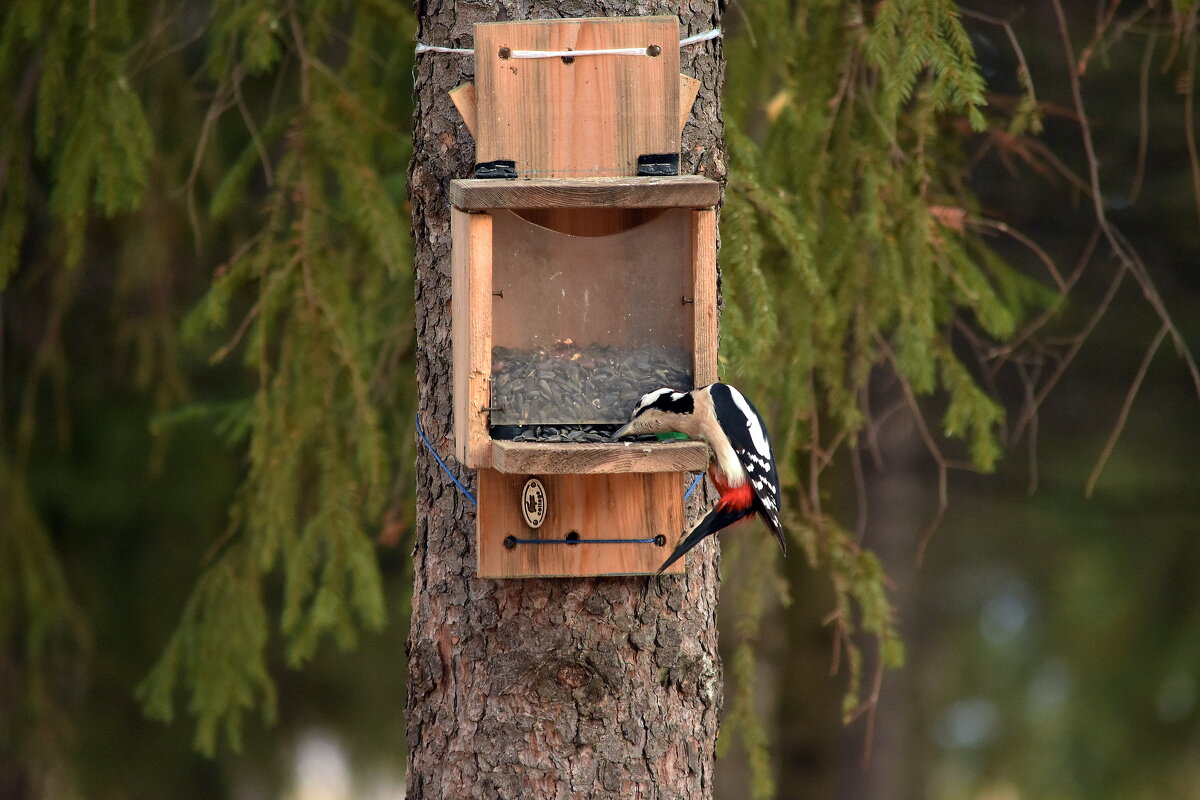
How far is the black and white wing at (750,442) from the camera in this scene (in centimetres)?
243

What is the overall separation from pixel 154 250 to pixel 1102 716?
4.54 m

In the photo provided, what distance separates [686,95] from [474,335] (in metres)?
0.63

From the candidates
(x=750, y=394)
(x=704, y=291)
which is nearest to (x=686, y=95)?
(x=704, y=291)

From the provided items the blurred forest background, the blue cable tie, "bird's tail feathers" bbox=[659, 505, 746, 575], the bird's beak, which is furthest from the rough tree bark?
the blurred forest background

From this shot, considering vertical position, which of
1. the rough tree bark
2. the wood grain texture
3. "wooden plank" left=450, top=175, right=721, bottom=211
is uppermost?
the wood grain texture

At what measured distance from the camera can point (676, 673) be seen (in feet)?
8.16

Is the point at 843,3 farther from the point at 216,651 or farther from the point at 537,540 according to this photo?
the point at 216,651

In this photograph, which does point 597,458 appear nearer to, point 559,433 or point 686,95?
point 559,433

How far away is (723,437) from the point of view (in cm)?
242

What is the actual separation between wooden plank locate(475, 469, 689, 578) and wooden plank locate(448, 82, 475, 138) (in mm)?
630

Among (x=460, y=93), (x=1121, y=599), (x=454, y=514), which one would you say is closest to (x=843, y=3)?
(x=460, y=93)

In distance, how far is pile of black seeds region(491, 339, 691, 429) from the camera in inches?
99.0

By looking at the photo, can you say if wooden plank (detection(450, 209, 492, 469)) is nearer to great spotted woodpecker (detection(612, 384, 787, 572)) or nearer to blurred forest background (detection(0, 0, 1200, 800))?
great spotted woodpecker (detection(612, 384, 787, 572))

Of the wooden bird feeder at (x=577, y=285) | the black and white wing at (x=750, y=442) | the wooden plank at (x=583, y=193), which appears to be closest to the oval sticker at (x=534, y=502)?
the wooden bird feeder at (x=577, y=285)
